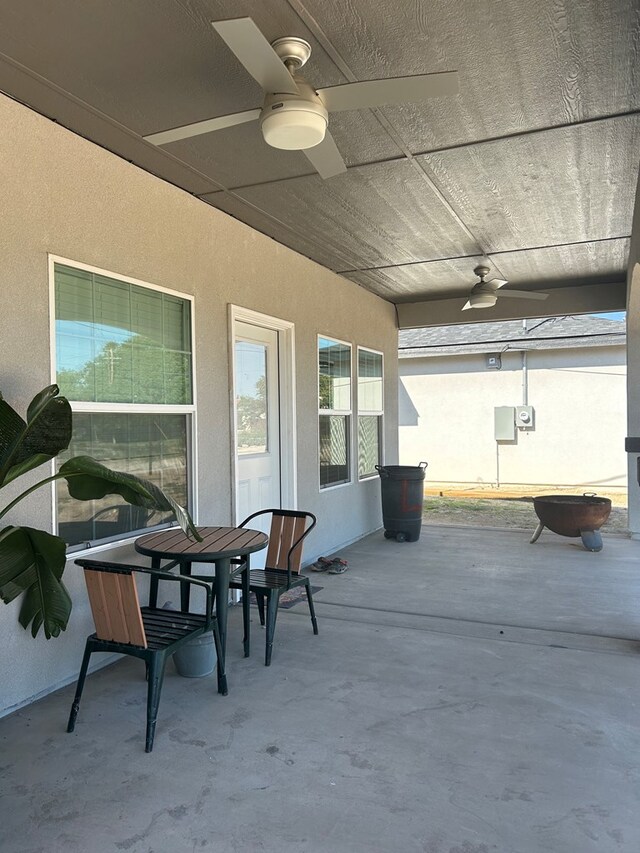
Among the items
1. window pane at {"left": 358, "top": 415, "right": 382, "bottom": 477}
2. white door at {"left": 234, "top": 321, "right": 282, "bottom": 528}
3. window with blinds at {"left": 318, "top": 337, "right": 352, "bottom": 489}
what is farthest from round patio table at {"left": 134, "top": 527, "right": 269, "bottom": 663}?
window pane at {"left": 358, "top": 415, "right": 382, "bottom": 477}

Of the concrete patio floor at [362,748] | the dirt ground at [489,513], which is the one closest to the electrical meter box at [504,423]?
the dirt ground at [489,513]

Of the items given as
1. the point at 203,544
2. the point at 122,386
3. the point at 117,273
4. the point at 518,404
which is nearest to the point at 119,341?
the point at 122,386

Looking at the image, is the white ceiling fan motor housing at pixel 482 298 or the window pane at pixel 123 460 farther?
the white ceiling fan motor housing at pixel 482 298

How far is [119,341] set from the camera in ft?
11.6

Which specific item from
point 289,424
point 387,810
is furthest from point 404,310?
point 387,810

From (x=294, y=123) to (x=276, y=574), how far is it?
2.59m

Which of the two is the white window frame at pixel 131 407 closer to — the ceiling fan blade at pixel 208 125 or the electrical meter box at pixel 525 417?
the ceiling fan blade at pixel 208 125

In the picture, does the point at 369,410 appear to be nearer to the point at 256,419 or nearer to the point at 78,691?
the point at 256,419

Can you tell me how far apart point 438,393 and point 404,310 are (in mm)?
6068

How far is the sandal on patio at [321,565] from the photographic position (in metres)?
5.56

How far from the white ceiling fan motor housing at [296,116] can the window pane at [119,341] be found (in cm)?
145

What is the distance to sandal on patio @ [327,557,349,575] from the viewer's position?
5496 mm

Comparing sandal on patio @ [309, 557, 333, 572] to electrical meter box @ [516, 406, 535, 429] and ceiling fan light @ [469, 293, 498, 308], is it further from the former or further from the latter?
electrical meter box @ [516, 406, 535, 429]

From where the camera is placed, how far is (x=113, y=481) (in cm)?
233
